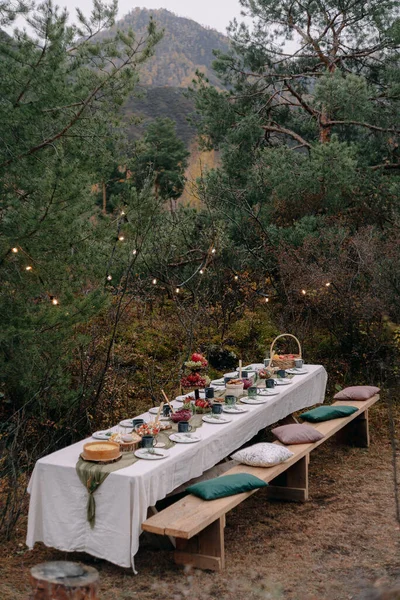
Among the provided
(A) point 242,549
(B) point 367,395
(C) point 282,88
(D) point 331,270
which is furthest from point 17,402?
(C) point 282,88

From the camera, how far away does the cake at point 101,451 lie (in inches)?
158

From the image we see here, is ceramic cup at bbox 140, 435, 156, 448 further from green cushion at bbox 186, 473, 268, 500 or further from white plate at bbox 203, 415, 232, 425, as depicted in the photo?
white plate at bbox 203, 415, 232, 425

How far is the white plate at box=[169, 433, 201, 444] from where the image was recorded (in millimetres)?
4488

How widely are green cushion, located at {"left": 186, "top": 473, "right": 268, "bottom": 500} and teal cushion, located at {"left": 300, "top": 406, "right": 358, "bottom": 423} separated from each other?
1846 millimetres

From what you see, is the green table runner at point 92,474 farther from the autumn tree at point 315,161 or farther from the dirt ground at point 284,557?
the autumn tree at point 315,161

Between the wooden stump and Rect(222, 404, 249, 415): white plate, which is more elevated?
the wooden stump

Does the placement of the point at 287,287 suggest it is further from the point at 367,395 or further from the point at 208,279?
the point at 367,395

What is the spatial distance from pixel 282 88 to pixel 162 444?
10332 millimetres

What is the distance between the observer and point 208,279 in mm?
11125

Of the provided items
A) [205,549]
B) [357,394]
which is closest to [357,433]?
[357,394]

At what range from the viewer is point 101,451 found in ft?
13.2

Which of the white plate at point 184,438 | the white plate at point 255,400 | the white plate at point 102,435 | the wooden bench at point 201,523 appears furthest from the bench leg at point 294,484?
the white plate at point 102,435

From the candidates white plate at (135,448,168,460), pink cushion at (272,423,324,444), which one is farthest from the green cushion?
pink cushion at (272,423,324,444)

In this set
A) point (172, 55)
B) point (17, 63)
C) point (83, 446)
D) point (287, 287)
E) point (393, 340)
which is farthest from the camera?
point (172, 55)
